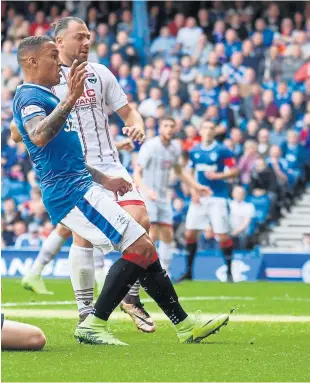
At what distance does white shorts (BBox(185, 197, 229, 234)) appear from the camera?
16.9 metres

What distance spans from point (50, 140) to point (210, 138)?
32.6 ft

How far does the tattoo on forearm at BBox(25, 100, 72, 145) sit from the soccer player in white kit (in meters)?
1.35

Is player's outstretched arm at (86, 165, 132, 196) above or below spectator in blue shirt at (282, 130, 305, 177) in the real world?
above

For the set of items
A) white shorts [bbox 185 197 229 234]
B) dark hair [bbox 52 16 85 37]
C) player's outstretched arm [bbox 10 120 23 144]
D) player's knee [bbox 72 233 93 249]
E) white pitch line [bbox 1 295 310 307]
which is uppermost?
dark hair [bbox 52 16 85 37]

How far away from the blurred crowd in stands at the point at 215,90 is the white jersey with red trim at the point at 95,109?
9600mm

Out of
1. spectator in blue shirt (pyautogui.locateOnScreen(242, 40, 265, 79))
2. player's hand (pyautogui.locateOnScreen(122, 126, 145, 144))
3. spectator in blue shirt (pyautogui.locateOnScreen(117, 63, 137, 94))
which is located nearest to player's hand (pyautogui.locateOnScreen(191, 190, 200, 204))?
spectator in blue shirt (pyautogui.locateOnScreen(242, 40, 265, 79))

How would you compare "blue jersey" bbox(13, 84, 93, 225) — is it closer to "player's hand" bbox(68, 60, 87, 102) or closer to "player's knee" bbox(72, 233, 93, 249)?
"player's hand" bbox(68, 60, 87, 102)

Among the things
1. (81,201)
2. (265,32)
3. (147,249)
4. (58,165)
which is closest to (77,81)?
(58,165)

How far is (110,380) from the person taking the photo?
6000mm

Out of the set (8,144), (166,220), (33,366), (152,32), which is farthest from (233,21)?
(33,366)

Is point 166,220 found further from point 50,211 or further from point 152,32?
point 152,32

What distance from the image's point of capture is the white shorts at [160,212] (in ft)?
51.2

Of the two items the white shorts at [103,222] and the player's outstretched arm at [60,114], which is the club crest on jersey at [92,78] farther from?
the player's outstretched arm at [60,114]

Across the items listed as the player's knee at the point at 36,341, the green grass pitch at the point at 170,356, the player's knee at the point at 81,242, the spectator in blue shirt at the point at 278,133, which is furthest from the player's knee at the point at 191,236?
the player's knee at the point at 36,341
